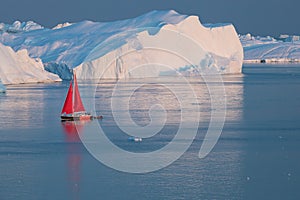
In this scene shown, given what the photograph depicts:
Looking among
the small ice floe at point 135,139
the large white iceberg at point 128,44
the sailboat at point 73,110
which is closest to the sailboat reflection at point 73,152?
the sailboat at point 73,110

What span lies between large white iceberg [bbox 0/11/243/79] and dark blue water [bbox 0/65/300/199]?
1776 cm

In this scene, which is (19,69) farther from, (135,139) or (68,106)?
(135,139)

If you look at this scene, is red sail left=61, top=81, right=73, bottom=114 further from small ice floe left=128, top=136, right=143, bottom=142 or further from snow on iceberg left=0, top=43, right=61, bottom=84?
snow on iceberg left=0, top=43, right=61, bottom=84

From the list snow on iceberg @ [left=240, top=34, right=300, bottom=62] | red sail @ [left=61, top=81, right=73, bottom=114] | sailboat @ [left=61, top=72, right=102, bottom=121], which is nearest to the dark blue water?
sailboat @ [left=61, top=72, right=102, bottom=121]

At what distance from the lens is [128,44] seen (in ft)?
124

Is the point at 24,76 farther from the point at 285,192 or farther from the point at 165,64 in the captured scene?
the point at 285,192

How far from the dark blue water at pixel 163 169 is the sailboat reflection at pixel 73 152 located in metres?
0.01

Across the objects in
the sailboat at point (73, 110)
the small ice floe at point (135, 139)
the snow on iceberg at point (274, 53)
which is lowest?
the snow on iceberg at point (274, 53)

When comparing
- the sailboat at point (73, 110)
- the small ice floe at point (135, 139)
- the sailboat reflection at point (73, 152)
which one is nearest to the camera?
the sailboat reflection at point (73, 152)

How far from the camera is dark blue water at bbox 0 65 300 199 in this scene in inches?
377

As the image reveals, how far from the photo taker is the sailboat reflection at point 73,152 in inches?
393

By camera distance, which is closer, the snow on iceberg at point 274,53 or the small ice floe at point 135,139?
the small ice floe at point 135,139

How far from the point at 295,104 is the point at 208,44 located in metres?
25.1

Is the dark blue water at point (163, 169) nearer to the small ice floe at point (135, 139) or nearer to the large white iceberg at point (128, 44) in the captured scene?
the small ice floe at point (135, 139)
